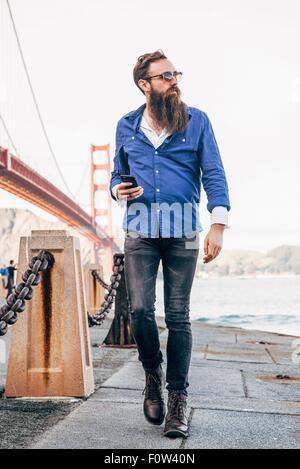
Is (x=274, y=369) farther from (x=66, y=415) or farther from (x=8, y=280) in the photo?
(x=8, y=280)

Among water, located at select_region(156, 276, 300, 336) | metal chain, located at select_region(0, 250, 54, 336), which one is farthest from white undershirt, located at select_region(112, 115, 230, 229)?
water, located at select_region(156, 276, 300, 336)

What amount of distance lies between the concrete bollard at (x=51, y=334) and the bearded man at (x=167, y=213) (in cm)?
65

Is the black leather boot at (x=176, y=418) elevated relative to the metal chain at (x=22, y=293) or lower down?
lower down

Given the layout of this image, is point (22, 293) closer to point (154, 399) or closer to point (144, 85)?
point (154, 399)

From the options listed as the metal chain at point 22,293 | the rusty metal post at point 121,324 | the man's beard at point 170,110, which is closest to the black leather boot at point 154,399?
the metal chain at point 22,293

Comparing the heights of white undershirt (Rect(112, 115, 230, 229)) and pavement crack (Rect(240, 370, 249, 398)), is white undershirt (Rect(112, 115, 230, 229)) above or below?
above

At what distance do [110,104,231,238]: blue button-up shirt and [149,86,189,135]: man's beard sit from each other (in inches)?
1.6

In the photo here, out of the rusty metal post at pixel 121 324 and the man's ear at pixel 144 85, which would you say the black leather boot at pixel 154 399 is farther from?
the rusty metal post at pixel 121 324

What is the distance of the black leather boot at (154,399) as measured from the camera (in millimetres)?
2629

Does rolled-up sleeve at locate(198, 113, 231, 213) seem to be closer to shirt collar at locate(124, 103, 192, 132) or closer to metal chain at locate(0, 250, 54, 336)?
shirt collar at locate(124, 103, 192, 132)

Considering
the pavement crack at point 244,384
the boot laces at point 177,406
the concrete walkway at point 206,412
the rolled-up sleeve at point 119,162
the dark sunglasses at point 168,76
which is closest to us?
the concrete walkway at point 206,412

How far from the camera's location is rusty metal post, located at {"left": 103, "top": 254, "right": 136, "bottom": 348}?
561 centimetres

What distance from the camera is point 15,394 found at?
324 cm
